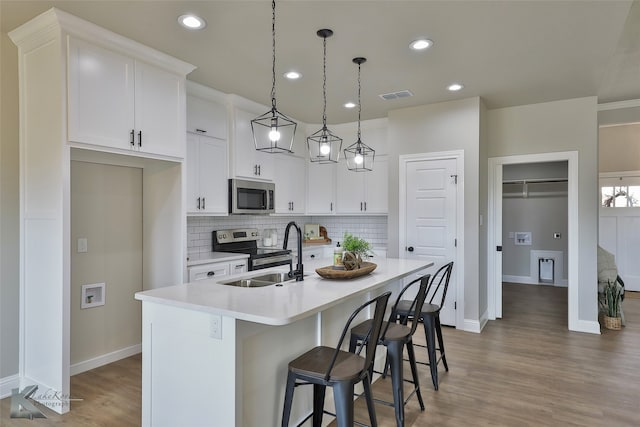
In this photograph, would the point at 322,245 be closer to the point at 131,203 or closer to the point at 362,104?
the point at 362,104

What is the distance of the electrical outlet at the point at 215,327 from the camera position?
184 cm

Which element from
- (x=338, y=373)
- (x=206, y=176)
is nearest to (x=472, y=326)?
(x=338, y=373)

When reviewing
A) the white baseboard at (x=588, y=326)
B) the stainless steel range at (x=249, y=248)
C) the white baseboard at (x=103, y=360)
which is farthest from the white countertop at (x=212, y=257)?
the white baseboard at (x=588, y=326)

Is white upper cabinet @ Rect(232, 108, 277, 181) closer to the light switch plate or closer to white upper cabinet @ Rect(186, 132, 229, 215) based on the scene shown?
white upper cabinet @ Rect(186, 132, 229, 215)

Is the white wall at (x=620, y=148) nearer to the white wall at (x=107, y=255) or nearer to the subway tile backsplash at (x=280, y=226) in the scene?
the subway tile backsplash at (x=280, y=226)

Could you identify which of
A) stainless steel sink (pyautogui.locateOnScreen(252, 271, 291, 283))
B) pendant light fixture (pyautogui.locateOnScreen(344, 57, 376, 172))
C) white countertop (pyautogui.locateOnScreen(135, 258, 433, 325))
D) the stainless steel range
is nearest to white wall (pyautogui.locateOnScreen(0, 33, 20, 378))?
white countertop (pyautogui.locateOnScreen(135, 258, 433, 325))

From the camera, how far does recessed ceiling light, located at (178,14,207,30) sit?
105 inches

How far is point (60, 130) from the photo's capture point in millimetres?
2664

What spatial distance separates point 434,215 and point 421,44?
7.61ft

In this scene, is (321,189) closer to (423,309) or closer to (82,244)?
(423,309)

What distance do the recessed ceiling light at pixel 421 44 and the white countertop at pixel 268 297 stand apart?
6.11ft

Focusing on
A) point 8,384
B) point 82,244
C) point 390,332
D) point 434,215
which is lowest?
point 8,384

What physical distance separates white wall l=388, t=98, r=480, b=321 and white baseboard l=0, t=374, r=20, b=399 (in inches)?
175

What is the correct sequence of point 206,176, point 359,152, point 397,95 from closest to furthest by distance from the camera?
1. point 359,152
2. point 206,176
3. point 397,95
